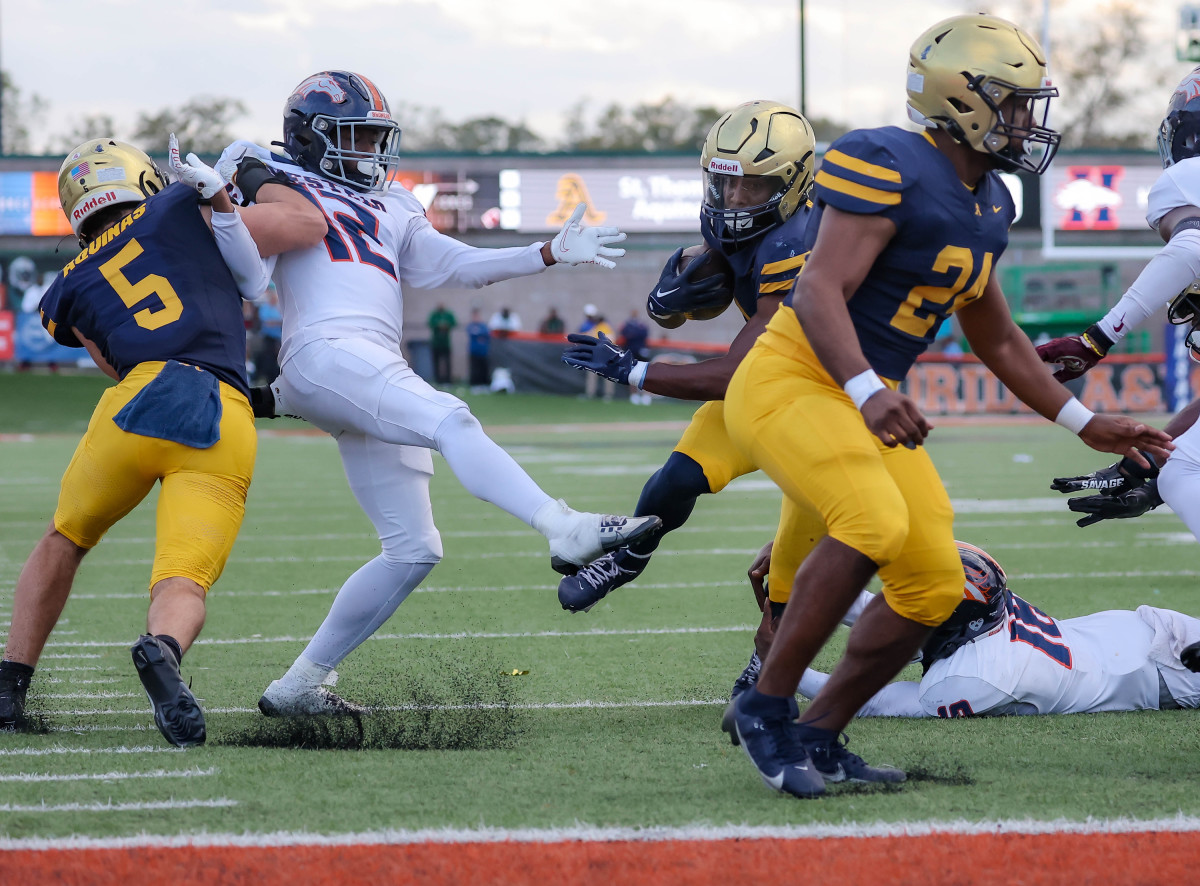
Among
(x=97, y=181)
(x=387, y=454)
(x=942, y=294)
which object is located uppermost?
(x=97, y=181)

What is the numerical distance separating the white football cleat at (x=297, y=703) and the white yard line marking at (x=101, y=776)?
2.59 ft

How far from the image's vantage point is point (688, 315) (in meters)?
4.42

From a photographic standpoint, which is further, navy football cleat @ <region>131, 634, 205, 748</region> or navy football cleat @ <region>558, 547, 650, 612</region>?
navy football cleat @ <region>558, 547, 650, 612</region>

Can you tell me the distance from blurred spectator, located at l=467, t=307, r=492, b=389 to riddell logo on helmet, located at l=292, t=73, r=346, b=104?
841 inches

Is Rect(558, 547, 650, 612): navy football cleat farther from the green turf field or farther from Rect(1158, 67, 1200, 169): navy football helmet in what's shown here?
Rect(1158, 67, 1200, 169): navy football helmet

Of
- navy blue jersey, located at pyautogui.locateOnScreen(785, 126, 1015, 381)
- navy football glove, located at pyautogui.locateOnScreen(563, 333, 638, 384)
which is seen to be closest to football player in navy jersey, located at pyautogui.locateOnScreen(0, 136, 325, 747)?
navy football glove, located at pyautogui.locateOnScreen(563, 333, 638, 384)

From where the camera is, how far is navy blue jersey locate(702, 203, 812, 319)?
155 inches

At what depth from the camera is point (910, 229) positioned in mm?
3084

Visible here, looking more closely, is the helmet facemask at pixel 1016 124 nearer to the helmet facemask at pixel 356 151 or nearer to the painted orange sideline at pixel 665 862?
the painted orange sideline at pixel 665 862

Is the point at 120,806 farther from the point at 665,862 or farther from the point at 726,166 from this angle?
the point at 726,166

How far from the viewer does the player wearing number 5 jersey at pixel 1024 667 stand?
4.01m

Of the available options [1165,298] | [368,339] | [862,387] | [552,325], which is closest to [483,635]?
[368,339]

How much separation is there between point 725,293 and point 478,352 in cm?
2188

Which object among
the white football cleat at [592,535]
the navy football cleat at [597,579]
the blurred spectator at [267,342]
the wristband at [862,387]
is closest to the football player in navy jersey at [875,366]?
the wristband at [862,387]
